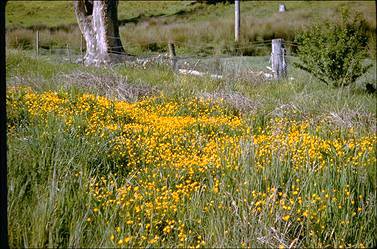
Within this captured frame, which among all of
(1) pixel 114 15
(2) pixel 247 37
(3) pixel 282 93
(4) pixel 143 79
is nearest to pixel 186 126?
(3) pixel 282 93

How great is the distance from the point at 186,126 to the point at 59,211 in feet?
10.7

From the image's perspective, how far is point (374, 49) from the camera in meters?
15.0

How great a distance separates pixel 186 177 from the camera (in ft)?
15.4

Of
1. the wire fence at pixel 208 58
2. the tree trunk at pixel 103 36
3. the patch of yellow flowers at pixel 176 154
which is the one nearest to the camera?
the patch of yellow flowers at pixel 176 154

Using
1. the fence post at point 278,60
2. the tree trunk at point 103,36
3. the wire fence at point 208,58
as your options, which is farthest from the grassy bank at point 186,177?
the tree trunk at point 103,36

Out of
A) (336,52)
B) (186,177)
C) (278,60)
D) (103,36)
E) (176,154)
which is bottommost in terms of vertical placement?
(186,177)

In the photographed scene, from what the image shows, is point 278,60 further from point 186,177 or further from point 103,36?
point 186,177

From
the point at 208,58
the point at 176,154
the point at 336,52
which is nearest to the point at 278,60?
the point at 208,58

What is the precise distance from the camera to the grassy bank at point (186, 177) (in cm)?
340

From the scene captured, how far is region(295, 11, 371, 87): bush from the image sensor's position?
10.1 m

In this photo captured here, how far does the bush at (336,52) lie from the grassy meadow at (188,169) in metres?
1.18

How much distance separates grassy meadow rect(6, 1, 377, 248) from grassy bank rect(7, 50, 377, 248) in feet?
0.06

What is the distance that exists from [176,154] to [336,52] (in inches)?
236

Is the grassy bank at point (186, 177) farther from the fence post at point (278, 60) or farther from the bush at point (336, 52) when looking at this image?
the fence post at point (278, 60)
